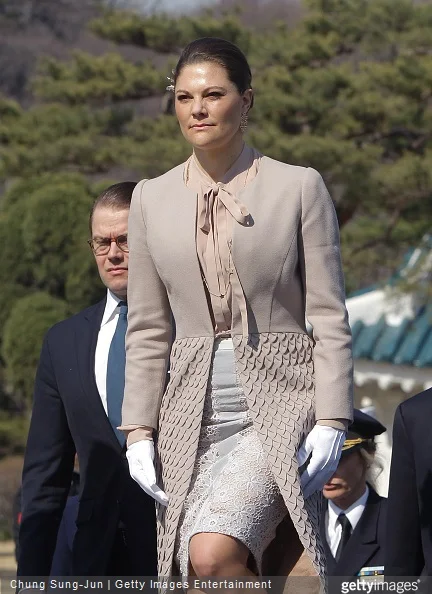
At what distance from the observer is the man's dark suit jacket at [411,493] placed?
343 centimetres

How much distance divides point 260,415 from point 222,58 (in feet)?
2.94

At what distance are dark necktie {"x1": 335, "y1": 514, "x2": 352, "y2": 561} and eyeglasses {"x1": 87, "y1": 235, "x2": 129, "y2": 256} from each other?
190cm

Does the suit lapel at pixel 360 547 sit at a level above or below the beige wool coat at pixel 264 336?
below

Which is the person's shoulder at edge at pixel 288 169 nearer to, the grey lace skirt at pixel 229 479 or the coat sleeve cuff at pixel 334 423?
the grey lace skirt at pixel 229 479

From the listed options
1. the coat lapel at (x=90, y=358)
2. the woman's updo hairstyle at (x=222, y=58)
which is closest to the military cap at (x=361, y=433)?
the coat lapel at (x=90, y=358)

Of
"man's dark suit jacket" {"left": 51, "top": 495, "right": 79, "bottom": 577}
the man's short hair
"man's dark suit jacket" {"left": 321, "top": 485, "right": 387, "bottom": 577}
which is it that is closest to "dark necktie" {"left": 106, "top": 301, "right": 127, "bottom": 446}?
the man's short hair

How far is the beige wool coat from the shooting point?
330cm

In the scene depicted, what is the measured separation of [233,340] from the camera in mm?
3385

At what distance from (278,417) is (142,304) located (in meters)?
0.50

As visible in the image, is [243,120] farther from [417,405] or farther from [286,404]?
[417,405]

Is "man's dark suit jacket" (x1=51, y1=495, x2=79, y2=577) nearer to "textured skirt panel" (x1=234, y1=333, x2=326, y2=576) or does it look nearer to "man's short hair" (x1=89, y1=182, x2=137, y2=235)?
"man's short hair" (x1=89, y1=182, x2=137, y2=235)

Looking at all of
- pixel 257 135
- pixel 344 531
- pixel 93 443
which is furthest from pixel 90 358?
pixel 257 135

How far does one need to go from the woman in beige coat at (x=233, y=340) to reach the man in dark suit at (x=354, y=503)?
210 centimetres

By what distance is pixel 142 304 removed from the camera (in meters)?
3.55
